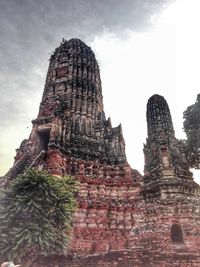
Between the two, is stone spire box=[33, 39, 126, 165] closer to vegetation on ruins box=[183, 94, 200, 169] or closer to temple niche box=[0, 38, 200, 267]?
temple niche box=[0, 38, 200, 267]

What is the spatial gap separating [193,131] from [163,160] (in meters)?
5.12

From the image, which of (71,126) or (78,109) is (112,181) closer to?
(71,126)

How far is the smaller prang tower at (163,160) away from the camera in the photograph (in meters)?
15.2

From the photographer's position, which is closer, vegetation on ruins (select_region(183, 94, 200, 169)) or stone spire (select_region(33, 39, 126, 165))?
stone spire (select_region(33, 39, 126, 165))

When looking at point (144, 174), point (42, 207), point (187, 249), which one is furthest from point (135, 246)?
point (42, 207)

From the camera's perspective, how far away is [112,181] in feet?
56.3

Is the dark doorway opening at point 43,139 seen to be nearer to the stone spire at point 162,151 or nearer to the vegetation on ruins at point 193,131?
the stone spire at point 162,151

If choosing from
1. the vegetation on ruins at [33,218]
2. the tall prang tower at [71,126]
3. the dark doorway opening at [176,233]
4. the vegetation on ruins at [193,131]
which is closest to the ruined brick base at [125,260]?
the dark doorway opening at [176,233]

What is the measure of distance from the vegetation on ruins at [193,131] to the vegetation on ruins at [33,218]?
35.6 feet

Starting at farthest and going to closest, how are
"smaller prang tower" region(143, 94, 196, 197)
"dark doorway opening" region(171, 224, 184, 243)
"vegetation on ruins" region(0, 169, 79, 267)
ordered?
"smaller prang tower" region(143, 94, 196, 197) → "dark doorway opening" region(171, 224, 184, 243) → "vegetation on ruins" region(0, 169, 79, 267)

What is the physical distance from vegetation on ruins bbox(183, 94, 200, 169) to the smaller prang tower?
6.62 ft

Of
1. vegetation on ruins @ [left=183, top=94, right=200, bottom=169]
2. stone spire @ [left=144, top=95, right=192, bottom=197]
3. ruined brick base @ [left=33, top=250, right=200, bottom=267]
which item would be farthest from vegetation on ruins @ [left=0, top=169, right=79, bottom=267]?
vegetation on ruins @ [left=183, top=94, right=200, bottom=169]

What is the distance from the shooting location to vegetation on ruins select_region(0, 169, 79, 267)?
11.0 m

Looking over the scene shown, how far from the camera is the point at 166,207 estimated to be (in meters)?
14.4
